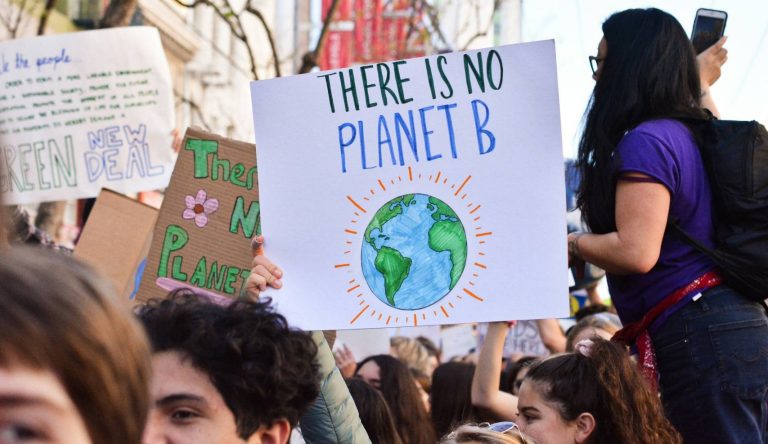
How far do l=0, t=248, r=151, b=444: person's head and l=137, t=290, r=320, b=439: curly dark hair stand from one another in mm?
1271

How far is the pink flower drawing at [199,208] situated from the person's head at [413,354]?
4.96 m

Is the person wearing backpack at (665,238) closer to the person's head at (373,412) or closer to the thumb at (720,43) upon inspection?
the thumb at (720,43)

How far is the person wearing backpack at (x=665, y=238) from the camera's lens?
2.98 m

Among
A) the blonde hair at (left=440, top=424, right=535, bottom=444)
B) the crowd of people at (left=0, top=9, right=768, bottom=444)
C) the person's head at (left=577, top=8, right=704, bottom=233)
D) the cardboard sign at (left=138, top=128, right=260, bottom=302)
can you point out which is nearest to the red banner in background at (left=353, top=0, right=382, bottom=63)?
the cardboard sign at (left=138, top=128, right=260, bottom=302)

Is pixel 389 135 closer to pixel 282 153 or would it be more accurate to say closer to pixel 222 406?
pixel 282 153

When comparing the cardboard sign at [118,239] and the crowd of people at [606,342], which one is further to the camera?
the cardboard sign at [118,239]

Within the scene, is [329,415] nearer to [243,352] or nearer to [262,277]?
[262,277]

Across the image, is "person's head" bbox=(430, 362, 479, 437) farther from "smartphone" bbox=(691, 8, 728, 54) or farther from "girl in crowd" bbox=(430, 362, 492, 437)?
"smartphone" bbox=(691, 8, 728, 54)

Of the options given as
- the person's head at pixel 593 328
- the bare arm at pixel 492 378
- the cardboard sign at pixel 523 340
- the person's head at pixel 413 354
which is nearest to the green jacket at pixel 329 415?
the bare arm at pixel 492 378

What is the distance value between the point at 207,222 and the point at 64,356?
2.72m

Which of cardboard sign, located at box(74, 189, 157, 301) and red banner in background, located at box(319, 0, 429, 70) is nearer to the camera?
cardboard sign, located at box(74, 189, 157, 301)

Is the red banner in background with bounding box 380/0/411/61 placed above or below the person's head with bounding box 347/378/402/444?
above

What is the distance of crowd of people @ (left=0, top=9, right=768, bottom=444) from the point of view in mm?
2291

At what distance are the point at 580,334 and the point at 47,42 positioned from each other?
298 cm
